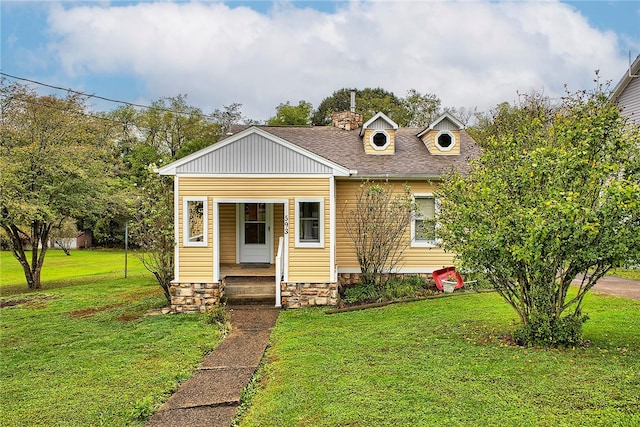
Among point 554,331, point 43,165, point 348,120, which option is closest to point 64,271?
point 43,165

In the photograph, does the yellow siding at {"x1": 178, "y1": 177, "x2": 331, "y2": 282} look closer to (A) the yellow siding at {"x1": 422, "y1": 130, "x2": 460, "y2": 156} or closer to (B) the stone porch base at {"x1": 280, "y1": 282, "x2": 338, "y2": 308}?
(B) the stone porch base at {"x1": 280, "y1": 282, "x2": 338, "y2": 308}

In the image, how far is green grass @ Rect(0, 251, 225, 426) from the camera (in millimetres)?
→ 4757

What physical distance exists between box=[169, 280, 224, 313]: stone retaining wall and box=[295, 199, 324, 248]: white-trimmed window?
7.39 feet

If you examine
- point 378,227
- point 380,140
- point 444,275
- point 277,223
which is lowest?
point 444,275

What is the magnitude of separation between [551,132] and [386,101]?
94.4 ft

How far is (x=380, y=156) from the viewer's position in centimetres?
1330

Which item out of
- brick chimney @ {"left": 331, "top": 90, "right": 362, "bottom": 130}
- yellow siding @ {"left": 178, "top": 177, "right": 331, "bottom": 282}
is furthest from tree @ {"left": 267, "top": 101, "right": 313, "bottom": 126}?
yellow siding @ {"left": 178, "top": 177, "right": 331, "bottom": 282}

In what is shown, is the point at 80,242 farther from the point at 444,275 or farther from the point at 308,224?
the point at 444,275

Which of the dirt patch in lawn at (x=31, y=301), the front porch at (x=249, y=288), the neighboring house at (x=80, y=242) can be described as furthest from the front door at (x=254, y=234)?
the neighboring house at (x=80, y=242)

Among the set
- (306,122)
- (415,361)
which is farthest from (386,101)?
(415,361)

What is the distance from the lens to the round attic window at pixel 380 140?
13469 millimetres

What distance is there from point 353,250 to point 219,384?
281 inches

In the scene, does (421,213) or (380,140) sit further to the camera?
(380,140)

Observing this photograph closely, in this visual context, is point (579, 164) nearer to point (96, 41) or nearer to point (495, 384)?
point (495, 384)
